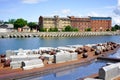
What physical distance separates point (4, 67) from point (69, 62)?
767 cm

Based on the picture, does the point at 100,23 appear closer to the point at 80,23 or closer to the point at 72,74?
the point at 80,23

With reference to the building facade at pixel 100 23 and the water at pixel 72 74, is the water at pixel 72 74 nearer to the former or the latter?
the water at pixel 72 74

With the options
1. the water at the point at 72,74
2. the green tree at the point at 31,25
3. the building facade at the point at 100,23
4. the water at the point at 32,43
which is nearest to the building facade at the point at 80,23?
the building facade at the point at 100,23

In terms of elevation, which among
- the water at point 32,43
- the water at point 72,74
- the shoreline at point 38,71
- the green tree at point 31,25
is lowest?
the water at point 32,43

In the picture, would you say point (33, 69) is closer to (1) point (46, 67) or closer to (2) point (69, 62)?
(1) point (46, 67)

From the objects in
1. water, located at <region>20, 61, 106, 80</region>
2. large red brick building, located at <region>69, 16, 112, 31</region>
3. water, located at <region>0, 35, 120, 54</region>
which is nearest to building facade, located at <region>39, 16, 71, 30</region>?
large red brick building, located at <region>69, 16, 112, 31</region>

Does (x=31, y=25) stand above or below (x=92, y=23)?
below

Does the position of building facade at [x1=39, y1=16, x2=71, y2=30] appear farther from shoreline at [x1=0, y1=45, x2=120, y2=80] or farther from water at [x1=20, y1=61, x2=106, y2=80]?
water at [x1=20, y1=61, x2=106, y2=80]

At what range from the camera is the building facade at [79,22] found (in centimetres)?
17275

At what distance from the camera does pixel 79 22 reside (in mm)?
184000

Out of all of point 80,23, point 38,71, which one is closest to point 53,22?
point 80,23

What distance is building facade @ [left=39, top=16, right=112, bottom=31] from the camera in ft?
567

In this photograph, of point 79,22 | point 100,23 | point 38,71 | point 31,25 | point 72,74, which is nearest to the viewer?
point 38,71

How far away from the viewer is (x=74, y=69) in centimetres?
2717
